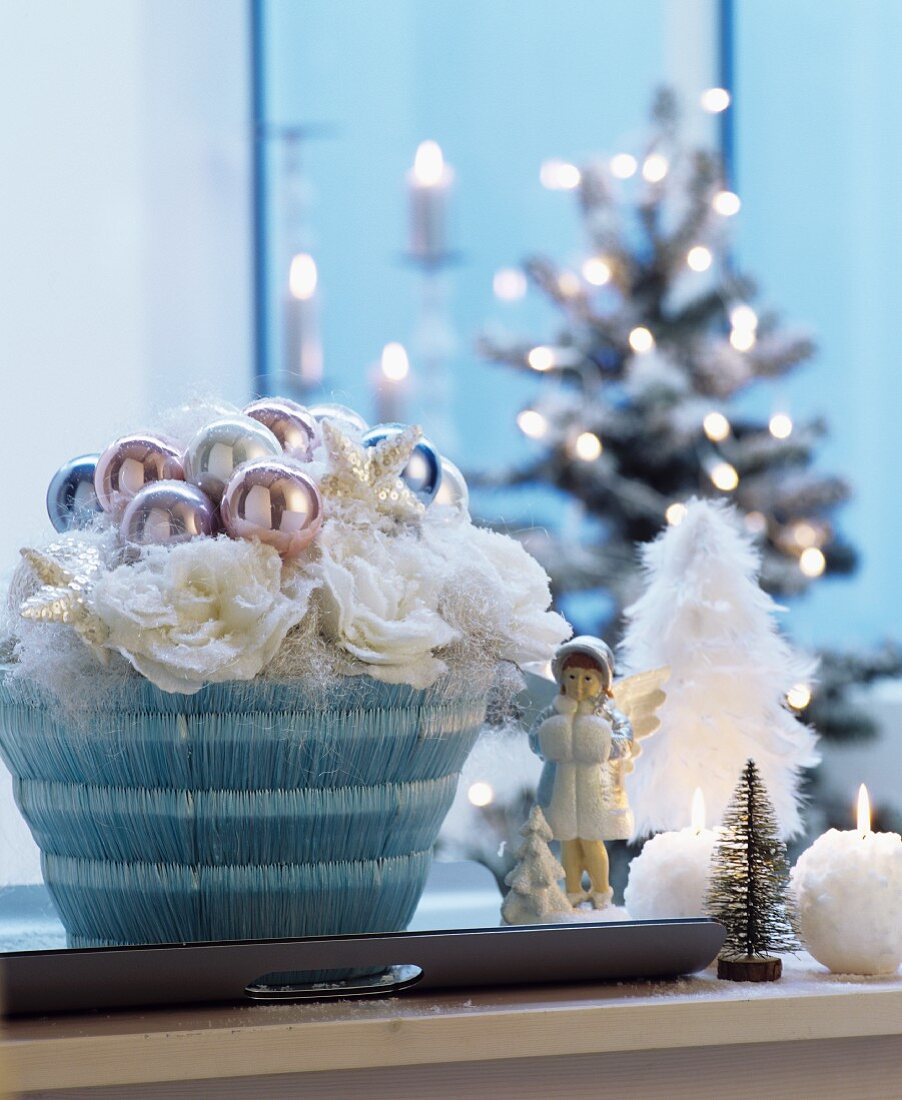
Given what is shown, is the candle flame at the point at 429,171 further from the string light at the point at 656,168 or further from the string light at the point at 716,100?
the string light at the point at 716,100

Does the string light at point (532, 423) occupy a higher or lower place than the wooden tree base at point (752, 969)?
higher

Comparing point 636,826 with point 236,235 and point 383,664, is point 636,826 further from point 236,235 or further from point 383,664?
point 236,235

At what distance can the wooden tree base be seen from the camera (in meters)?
0.67

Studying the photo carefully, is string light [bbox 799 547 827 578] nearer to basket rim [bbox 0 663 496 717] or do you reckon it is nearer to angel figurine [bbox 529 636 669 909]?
angel figurine [bbox 529 636 669 909]

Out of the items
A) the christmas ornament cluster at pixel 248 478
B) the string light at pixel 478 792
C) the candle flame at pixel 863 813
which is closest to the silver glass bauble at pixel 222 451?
the christmas ornament cluster at pixel 248 478

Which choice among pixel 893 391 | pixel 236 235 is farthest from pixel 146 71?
pixel 893 391

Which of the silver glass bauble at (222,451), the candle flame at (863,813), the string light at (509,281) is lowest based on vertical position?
the candle flame at (863,813)

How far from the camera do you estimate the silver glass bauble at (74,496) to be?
28.0 inches

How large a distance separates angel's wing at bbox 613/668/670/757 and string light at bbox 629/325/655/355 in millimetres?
1737

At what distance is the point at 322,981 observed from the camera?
2.15ft

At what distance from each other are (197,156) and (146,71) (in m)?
0.32

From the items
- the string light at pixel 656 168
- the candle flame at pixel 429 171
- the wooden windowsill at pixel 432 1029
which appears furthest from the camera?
the candle flame at pixel 429 171

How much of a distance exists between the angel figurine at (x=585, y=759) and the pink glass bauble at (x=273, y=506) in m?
0.18

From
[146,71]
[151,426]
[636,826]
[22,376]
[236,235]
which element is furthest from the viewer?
[236,235]
